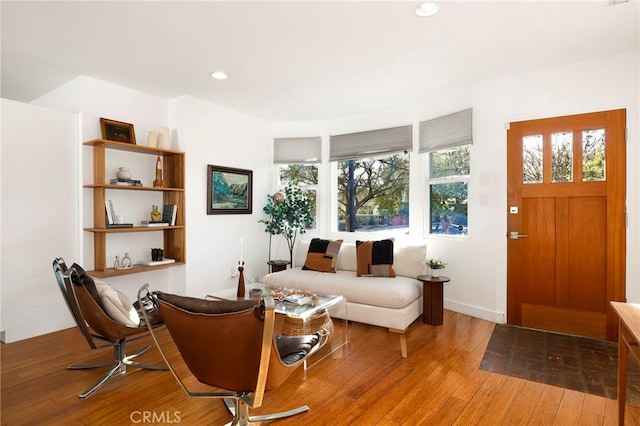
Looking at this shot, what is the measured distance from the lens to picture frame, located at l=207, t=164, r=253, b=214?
177 inches

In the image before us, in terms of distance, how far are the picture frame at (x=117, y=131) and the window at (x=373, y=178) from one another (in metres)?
2.66

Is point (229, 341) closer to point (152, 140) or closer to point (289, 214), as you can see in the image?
point (152, 140)

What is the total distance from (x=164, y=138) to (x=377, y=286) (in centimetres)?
293

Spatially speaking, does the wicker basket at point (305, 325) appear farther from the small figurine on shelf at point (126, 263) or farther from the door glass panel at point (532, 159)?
the door glass panel at point (532, 159)

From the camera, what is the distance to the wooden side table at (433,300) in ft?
11.7

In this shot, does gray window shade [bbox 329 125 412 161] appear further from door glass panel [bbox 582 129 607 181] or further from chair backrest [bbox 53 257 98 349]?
chair backrest [bbox 53 257 98 349]

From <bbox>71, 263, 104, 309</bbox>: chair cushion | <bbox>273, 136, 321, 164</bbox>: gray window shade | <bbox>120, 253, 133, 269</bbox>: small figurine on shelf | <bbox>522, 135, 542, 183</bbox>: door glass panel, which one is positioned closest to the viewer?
<bbox>71, 263, 104, 309</bbox>: chair cushion

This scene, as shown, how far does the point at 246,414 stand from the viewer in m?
1.86

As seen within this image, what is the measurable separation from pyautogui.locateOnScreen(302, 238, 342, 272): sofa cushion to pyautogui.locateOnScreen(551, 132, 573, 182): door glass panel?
2.43m

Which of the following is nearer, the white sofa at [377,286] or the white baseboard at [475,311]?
the white sofa at [377,286]

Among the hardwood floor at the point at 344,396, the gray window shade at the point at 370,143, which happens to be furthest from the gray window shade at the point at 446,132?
the hardwood floor at the point at 344,396

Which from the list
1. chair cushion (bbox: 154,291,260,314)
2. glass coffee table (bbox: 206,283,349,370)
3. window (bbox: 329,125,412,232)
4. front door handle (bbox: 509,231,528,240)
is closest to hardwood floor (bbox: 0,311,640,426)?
glass coffee table (bbox: 206,283,349,370)

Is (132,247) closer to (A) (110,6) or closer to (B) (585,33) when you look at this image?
(A) (110,6)

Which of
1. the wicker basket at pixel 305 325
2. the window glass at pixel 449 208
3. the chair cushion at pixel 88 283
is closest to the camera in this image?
the chair cushion at pixel 88 283
